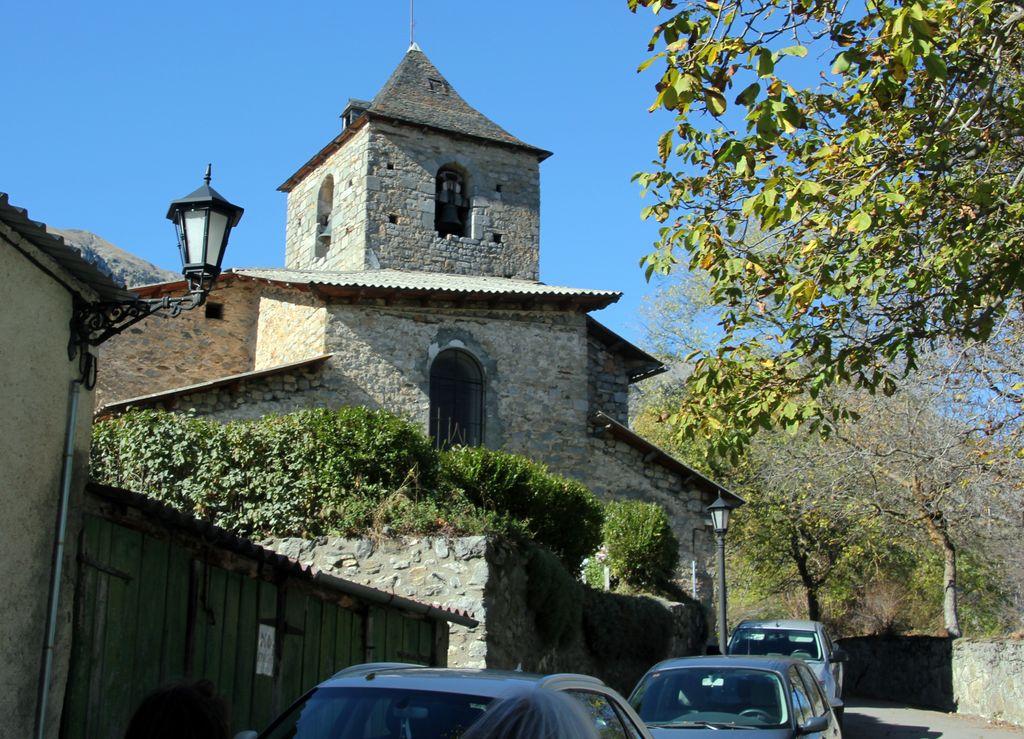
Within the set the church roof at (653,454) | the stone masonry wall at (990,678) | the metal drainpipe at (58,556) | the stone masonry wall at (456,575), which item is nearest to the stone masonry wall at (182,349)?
the church roof at (653,454)

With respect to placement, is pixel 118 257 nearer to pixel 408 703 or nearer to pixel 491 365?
pixel 491 365

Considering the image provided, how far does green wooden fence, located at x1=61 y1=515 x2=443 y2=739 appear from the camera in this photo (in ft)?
24.0

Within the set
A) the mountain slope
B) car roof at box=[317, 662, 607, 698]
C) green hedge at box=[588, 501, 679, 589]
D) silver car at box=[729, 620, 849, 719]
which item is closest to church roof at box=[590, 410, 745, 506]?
green hedge at box=[588, 501, 679, 589]

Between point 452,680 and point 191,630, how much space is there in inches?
164

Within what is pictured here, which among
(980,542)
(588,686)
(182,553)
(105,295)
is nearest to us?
(588,686)

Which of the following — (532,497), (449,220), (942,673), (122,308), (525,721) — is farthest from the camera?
(449,220)

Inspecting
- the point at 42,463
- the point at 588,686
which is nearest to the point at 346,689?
the point at 588,686

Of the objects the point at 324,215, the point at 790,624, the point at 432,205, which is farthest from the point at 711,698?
the point at 324,215

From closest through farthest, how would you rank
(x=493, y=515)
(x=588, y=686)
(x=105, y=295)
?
1. (x=588, y=686)
2. (x=105, y=295)
3. (x=493, y=515)

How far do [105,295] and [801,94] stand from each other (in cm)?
682

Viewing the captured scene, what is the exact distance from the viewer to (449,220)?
84.8 feet

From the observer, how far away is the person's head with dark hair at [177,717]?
3365 mm

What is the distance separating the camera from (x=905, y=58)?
7.57 meters

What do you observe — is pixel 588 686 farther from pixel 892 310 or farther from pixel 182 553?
pixel 892 310
